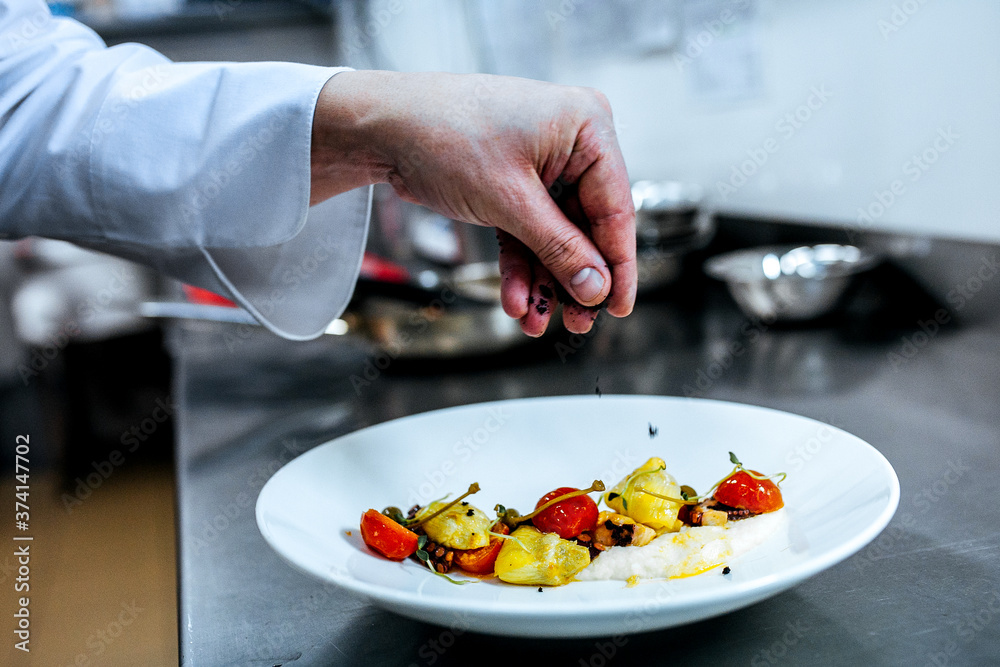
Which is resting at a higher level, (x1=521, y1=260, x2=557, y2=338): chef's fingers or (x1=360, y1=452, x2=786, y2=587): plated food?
(x1=521, y1=260, x2=557, y2=338): chef's fingers

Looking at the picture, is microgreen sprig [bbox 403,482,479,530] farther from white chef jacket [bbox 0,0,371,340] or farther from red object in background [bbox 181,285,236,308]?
red object in background [bbox 181,285,236,308]

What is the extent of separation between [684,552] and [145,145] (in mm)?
513

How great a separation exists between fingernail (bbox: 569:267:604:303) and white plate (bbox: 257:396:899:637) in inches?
6.3

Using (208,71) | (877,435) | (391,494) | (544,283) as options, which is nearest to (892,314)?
(877,435)

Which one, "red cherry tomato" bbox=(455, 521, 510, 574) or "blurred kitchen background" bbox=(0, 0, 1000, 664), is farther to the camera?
"blurred kitchen background" bbox=(0, 0, 1000, 664)

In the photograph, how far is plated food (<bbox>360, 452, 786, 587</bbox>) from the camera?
0.50 meters

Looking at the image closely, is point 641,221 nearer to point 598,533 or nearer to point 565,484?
point 565,484

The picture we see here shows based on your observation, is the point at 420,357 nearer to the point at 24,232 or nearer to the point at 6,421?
the point at 24,232

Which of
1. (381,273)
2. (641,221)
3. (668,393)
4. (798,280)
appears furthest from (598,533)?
(641,221)

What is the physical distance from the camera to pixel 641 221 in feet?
4.58

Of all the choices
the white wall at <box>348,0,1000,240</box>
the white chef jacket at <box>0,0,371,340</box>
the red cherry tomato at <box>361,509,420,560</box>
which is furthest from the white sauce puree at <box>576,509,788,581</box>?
the white wall at <box>348,0,1000,240</box>

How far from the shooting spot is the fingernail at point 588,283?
58 centimetres

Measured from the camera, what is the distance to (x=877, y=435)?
77cm

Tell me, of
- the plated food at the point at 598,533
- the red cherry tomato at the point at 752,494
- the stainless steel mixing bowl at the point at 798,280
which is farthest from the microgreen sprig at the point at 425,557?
the stainless steel mixing bowl at the point at 798,280
